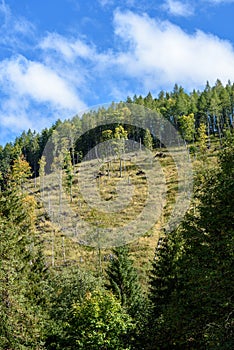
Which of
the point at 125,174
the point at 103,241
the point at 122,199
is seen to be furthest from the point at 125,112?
the point at 103,241

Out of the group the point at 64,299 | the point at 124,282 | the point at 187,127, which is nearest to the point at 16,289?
the point at 64,299

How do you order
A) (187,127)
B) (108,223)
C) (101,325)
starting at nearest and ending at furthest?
(101,325) → (108,223) → (187,127)

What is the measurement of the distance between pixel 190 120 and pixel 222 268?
3786 inches

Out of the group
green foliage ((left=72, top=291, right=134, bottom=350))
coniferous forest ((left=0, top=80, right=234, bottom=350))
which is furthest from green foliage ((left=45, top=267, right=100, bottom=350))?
green foliage ((left=72, top=291, right=134, bottom=350))

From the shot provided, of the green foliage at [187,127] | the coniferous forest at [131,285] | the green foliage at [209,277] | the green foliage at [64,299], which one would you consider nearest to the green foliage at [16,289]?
the coniferous forest at [131,285]

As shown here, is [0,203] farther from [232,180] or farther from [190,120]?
[190,120]

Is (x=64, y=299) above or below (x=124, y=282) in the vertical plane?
below

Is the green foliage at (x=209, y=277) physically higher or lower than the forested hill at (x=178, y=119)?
lower

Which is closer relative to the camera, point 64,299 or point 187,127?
point 64,299

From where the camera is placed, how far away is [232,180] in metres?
15.7

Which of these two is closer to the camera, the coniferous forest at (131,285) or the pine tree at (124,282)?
the coniferous forest at (131,285)

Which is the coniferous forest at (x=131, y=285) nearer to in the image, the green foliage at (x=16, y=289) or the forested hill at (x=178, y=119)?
the green foliage at (x=16, y=289)

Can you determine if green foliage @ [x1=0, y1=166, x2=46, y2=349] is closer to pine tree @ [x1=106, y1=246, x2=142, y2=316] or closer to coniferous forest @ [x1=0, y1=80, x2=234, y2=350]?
coniferous forest @ [x1=0, y1=80, x2=234, y2=350]

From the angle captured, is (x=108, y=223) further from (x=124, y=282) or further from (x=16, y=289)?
(x=16, y=289)
